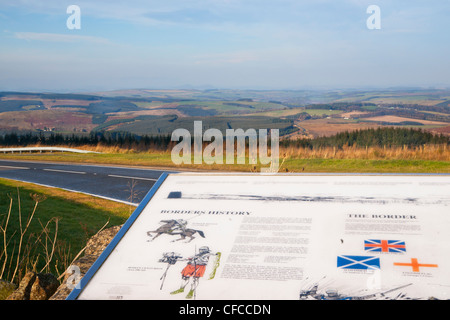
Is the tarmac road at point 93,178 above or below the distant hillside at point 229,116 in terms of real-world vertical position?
below

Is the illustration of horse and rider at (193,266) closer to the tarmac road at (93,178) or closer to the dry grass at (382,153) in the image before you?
the tarmac road at (93,178)

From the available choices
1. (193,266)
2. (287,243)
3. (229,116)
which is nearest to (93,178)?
(193,266)

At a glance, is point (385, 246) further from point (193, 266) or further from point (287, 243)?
point (193, 266)

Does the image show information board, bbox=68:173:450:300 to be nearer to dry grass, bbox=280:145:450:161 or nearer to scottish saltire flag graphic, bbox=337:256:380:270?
scottish saltire flag graphic, bbox=337:256:380:270

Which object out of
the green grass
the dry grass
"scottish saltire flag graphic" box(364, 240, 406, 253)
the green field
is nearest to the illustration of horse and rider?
"scottish saltire flag graphic" box(364, 240, 406, 253)

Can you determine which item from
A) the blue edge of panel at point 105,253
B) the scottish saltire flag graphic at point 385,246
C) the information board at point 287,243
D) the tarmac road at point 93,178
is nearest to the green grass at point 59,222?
the tarmac road at point 93,178

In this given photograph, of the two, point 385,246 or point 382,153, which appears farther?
point 382,153
